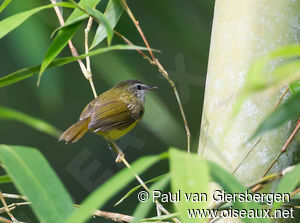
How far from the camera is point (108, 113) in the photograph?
310cm

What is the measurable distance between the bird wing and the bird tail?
5cm

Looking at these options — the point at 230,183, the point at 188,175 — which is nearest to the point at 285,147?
the point at 230,183

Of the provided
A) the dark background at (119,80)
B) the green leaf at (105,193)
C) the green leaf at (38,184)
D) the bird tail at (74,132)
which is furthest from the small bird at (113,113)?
the green leaf at (105,193)

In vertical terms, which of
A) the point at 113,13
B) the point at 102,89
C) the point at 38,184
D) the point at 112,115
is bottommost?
the point at 102,89

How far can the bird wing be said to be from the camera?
117 inches

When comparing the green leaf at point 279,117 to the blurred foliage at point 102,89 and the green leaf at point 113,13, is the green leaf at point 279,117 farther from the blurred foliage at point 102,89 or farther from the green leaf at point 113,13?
the green leaf at point 113,13

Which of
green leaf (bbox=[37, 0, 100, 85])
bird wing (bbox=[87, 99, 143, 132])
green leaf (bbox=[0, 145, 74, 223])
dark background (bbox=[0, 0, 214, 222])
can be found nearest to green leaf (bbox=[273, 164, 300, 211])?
green leaf (bbox=[0, 145, 74, 223])

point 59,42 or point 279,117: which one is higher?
point 59,42

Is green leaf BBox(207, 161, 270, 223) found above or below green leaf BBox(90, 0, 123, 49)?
below

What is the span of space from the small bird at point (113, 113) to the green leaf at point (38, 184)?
161cm

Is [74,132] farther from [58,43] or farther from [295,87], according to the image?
[295,87]

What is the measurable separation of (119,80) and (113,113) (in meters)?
0.51

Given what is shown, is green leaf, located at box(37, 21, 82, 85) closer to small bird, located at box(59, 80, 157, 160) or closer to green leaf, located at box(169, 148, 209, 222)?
green leaf, located at box(169, 148, 209, 222)

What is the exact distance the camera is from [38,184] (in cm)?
102
